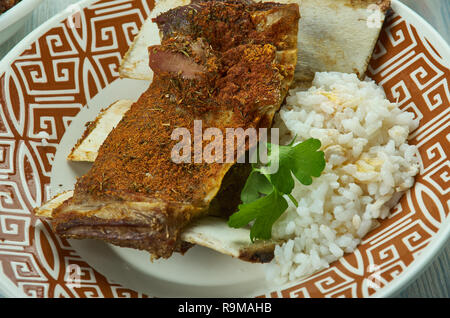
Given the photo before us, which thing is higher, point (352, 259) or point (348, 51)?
point (348, 51)

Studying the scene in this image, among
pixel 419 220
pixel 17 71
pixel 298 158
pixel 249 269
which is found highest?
pixel 17 71

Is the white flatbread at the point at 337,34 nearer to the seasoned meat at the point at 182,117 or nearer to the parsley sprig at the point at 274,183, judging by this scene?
the seasoned meat at the point at 182,117

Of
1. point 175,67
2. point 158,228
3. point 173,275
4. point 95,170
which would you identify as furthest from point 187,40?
point 173,275

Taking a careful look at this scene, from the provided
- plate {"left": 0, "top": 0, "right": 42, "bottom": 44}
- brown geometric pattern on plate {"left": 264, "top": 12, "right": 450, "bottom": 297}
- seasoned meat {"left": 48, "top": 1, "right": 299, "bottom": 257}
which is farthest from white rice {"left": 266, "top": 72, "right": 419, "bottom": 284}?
plate {"left": 0, "top": 0, "right": 42, "bottom": 44}

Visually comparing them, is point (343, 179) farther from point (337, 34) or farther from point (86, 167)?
point (86, 167)

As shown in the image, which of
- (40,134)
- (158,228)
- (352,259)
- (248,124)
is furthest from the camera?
(40,134)

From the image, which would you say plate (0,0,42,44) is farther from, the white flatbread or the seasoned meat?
the white flatbread

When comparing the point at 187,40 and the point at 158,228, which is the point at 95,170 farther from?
the point at 187,40

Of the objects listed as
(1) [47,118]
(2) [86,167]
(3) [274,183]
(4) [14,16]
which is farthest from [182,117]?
(4) [14,16]
